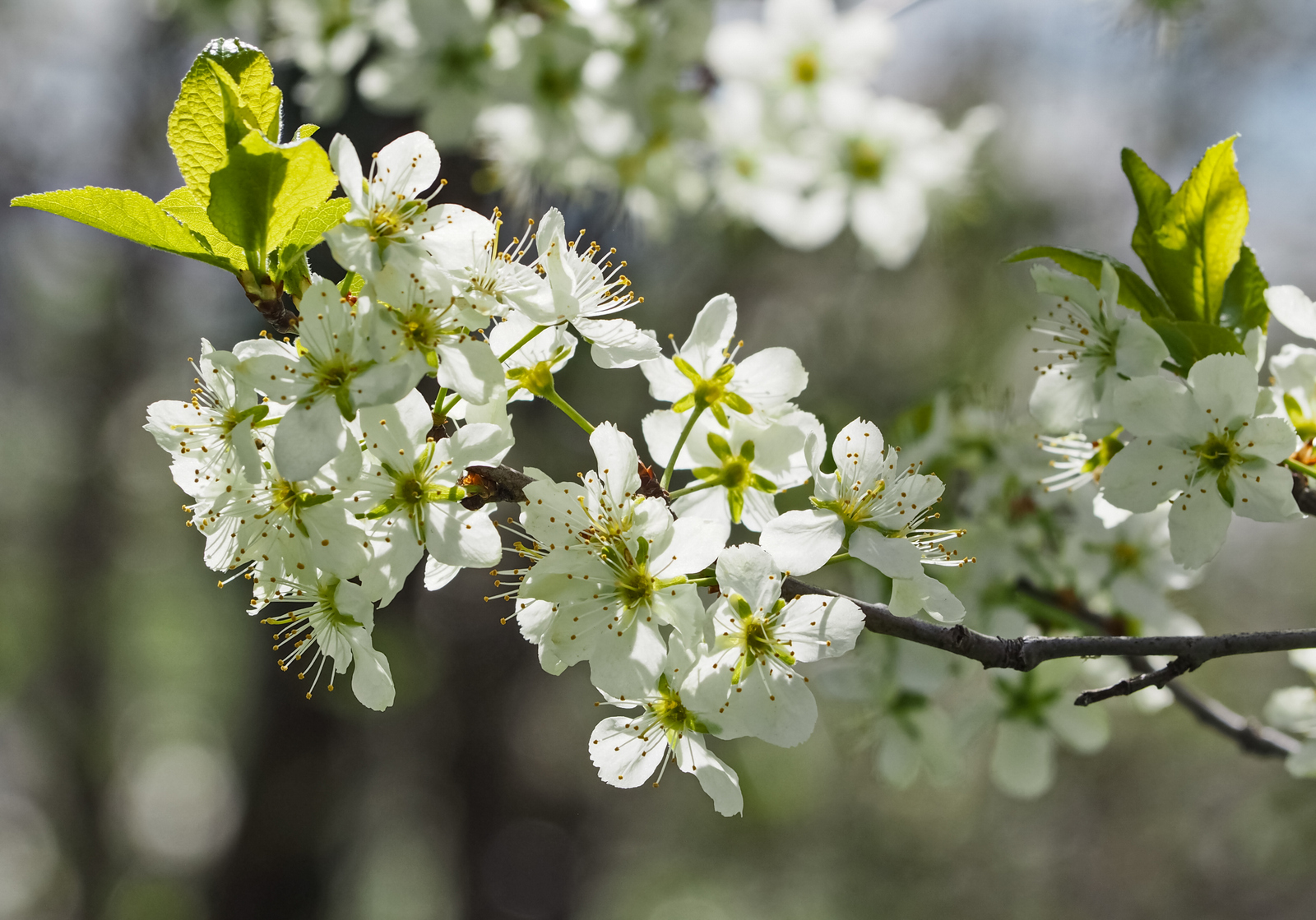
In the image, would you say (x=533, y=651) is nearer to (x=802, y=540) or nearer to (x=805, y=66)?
(x=805, y=66)

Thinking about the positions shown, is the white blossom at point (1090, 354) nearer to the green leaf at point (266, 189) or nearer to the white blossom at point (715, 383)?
the white blossom at point (715, 383)

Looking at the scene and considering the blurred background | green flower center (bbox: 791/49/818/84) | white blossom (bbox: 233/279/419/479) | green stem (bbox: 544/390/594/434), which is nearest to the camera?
white blossom (bbox: 233/279/419/479)

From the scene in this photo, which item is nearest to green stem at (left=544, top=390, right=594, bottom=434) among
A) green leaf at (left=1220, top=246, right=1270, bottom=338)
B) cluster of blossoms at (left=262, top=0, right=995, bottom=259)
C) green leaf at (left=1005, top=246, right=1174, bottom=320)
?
green leaf at (left=1005, top=246, right=1174, bottom=320)

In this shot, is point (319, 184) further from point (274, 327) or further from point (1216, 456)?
point (1216, 456)

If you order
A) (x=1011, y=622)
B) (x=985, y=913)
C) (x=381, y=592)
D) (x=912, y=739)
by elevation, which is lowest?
(x=985, y=913)

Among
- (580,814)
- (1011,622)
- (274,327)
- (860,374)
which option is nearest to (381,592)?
(274,327)

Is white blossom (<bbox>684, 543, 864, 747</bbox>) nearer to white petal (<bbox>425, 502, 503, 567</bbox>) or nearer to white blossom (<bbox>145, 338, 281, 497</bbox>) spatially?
white petal (<bbox>425, 502, 503, 567</bbox>)

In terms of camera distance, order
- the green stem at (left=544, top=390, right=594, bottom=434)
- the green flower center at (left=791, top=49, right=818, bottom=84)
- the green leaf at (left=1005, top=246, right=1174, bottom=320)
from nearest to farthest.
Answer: the green stem at (left=544, top=390, right=594, bottom=434) < the green leaf at (left=1005, top=246, right=1174, bottom=320) < the green flower center at (left=791, top=49, right=818, bottom=84)
